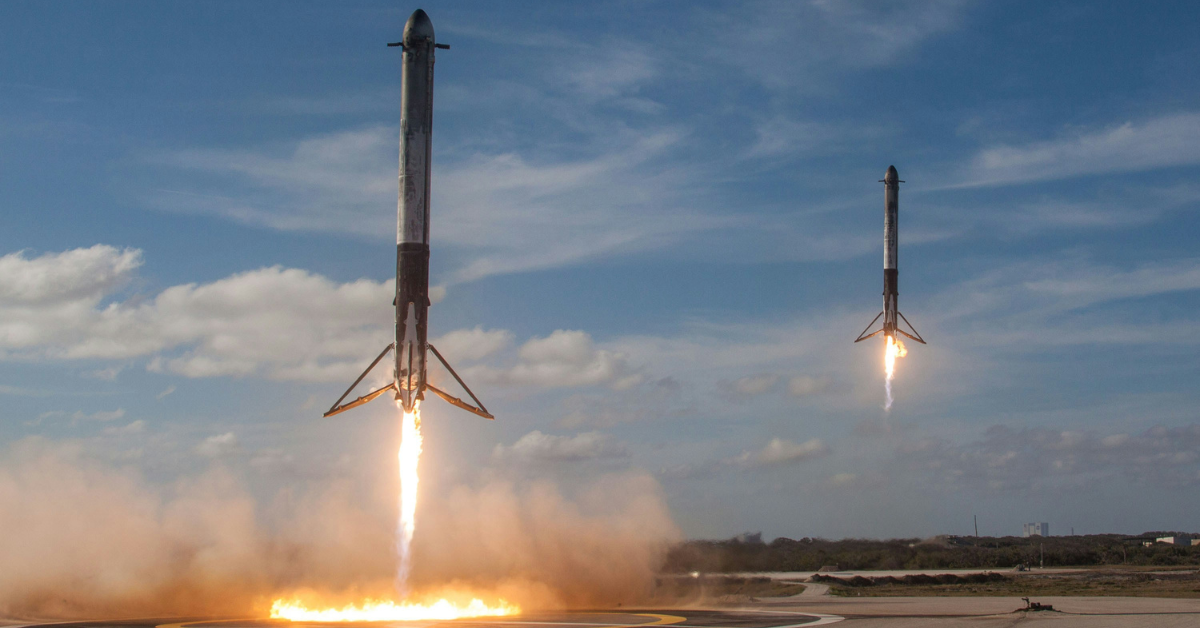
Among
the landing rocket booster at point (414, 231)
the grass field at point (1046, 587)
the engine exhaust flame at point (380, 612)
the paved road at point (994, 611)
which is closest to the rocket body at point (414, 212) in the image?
the landing rocket booster at point (414, 231)

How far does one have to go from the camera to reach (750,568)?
68.2m

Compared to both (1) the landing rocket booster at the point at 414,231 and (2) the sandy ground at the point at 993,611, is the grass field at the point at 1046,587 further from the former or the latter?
(1) the landing rocket booster at the point at 414,231

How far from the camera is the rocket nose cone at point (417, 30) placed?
133ft

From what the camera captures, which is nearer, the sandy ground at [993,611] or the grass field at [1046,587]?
the sandy ground at [993,611]

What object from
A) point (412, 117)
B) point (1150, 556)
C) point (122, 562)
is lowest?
point (1150, 556)

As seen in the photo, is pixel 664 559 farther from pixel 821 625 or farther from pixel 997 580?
pixel 997 580

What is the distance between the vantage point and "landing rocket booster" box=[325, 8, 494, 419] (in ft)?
129

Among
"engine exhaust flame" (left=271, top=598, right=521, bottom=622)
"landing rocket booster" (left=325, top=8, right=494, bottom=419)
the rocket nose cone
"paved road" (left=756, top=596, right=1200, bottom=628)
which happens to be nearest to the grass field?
"paved road" (left=756, top=596, right=1200, bottom=628)

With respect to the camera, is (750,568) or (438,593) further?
(750,568)

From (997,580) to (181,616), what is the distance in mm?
57034

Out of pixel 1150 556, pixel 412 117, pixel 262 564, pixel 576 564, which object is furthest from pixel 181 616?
pixel 1150 556

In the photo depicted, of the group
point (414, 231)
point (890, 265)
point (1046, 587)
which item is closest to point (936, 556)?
point (1046, 587)

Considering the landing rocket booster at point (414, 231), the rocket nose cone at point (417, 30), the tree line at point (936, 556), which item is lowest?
the tree line at point (936, 556)

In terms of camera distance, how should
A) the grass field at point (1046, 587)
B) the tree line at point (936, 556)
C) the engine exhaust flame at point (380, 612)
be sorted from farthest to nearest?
the tree line at point (936, 556)
the grass field at point (1046, 587)
the engine exhaust flame at point (380, 612)
